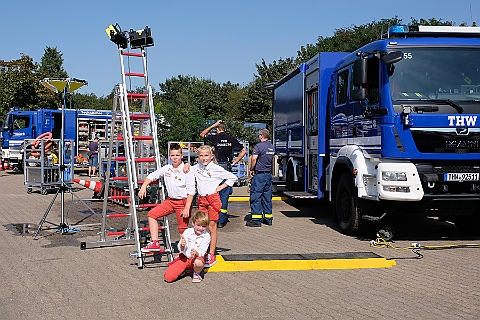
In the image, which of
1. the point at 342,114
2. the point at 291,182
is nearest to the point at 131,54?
the point at 342,114

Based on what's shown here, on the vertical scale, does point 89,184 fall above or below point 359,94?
below

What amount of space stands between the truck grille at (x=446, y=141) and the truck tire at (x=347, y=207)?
1.49 m

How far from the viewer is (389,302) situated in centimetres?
599

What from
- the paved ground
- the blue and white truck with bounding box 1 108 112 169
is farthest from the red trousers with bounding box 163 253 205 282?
the blue and white truck with bounding box 1 108 112 169

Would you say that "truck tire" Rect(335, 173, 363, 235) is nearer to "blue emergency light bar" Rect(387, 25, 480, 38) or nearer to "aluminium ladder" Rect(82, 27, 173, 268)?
"blue emergency light bar" Rect(387, 25, 480, 38)

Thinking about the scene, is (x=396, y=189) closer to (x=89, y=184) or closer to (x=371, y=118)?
(x=371, y=118)

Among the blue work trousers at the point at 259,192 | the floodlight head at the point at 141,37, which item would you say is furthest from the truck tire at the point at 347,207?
the floodlight head at the point at 141,37

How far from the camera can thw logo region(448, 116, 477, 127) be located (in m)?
8.53

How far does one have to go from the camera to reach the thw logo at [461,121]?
28.0 ft

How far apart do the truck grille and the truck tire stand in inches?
58.5

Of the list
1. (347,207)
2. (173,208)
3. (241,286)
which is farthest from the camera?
(347,207)

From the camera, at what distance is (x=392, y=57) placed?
862 centimetres

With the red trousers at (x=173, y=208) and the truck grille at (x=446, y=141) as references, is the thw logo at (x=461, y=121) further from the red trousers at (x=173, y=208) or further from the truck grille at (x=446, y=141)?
the red trousers at (x=173, y=208)

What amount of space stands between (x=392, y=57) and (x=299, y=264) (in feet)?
11.1
